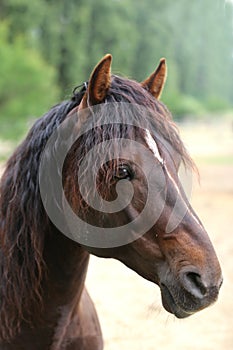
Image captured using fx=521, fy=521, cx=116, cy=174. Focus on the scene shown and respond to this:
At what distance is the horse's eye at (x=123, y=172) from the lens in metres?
1.65

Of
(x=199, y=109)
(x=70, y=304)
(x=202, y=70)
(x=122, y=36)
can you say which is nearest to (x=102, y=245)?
(x=70, y=304)

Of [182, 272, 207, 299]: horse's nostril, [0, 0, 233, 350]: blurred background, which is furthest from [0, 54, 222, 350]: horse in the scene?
[0, 0, 233, 350]: blurred background

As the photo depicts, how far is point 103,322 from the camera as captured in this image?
4.70m

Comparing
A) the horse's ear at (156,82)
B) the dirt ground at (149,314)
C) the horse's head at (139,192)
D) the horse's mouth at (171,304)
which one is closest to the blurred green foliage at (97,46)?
the dirt ground at (149,314)

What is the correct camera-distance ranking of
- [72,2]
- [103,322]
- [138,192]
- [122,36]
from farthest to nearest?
1. [122,36]
2. [72,2]
3. [103,322]
4. [138,192]

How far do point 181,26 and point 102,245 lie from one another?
1905 inches

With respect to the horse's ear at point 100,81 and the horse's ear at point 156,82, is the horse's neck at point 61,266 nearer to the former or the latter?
the horse's ear at point 100,81

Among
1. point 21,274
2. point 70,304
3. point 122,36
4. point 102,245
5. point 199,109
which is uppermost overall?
point 102,245

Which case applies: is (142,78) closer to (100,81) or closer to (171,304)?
(100,81)

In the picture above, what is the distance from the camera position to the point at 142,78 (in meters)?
34.1

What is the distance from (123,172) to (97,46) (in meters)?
31.4

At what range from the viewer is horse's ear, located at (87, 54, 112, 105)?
66.7 inches

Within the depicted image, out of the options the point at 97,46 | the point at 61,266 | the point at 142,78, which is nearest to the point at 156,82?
the point at 61,266

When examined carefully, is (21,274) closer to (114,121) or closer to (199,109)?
(114,121)
